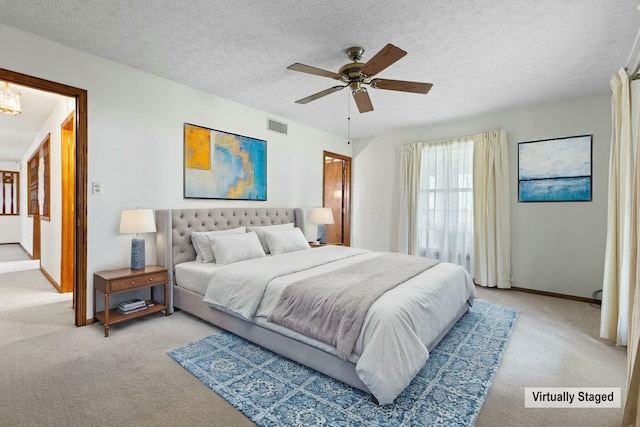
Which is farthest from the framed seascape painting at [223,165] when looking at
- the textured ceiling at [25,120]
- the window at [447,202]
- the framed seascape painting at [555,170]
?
the framed seascape painting at [555,170]

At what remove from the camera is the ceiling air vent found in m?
4.72

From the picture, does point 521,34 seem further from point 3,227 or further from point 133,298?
point 3,227

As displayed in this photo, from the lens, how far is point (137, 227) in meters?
2.96

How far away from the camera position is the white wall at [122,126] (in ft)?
8.95

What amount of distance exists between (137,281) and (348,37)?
302 centimetres

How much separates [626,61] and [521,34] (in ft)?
4.53

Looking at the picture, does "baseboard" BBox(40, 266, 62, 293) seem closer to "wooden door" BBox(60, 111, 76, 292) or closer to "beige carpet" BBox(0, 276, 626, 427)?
"wooden door" BBox(60, 111, 76, 292)

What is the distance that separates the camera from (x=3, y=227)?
29.4 feet

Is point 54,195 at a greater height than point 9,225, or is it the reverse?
point 54,195

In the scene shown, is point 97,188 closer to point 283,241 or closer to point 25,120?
point 283,241

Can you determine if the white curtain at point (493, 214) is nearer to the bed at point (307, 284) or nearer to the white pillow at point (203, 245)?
the bed at point (307, 284)

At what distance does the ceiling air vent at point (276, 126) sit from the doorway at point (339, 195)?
4.78 feet

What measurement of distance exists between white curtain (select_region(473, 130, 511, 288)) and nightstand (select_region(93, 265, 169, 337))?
4.38m

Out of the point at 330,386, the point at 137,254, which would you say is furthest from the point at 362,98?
the point at 137,254
